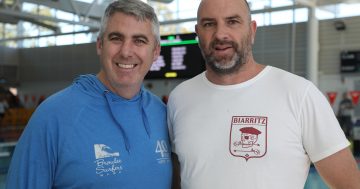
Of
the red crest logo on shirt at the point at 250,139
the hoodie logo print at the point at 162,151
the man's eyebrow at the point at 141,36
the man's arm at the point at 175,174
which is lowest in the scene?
the man's arm at the point at 175,174

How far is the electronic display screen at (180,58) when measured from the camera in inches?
391

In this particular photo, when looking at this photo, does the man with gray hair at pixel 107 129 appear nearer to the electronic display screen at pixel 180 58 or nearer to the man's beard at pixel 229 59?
the man's beard at pixel 229 59

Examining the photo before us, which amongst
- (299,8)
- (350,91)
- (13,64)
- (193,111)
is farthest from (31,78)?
(193,111)

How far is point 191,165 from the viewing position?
2164 mm

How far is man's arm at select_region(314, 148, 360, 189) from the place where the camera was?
78.6 inches

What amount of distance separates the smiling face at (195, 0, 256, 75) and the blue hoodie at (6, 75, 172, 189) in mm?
469

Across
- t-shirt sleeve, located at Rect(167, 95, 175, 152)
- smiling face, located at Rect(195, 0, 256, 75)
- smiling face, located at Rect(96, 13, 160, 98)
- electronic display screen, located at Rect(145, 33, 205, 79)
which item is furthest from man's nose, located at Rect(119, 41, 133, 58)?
electronic display screen, located at Rect(145, 33, 205, 79)

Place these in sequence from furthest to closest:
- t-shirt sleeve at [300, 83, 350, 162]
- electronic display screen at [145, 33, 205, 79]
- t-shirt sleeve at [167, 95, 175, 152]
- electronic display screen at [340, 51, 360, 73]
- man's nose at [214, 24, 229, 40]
Answer: 1. electronic display screen at [340, 51, 360, 73]
2. electronic display screen at [145, 33, 205, 79]
3. t-shirt sleeve at [167, 95, 175, 152]
4. man's nose at [214, 24, 229, 40]
5. t-shirt sleeve at [300, 83, 350, 162]

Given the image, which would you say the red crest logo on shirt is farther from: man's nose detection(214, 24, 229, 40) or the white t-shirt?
man's nose detection(214, 24, 229, 40)

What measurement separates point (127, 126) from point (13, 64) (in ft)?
78.0

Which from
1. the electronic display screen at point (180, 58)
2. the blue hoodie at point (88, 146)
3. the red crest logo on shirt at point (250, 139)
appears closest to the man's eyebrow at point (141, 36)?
the blue hoodie at point (88, 146)

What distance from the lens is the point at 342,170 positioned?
2002 mm

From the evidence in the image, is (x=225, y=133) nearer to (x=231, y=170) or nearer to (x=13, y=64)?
(x=231, y=170)

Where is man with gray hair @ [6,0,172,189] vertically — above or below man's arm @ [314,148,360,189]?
above
